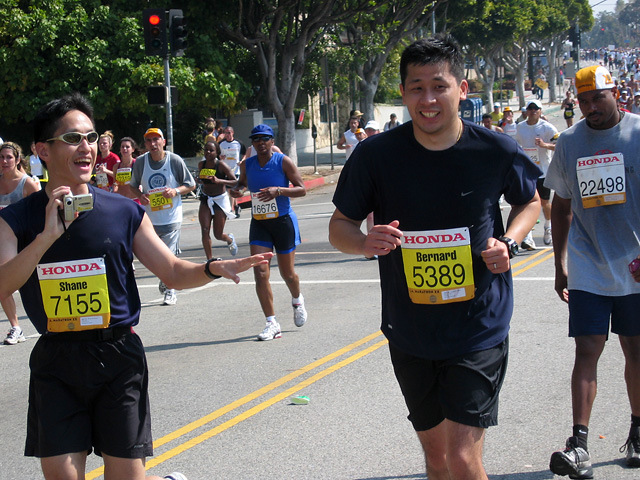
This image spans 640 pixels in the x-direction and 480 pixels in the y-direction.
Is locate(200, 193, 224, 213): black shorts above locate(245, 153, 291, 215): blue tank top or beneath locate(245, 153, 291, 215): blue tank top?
beneath

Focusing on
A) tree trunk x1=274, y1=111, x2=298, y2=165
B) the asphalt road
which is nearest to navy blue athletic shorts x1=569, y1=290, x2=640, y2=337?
the asphalt road

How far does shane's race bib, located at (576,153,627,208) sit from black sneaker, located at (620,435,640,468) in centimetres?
132

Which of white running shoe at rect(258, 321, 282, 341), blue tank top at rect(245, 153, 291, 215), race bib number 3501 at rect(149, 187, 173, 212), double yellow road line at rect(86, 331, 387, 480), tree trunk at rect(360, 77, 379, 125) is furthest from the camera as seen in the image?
tree trunk at rect(360, 77, 379, 125)

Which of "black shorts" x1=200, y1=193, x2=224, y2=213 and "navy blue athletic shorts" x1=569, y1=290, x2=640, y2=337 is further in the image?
"black shorts" x1=200, y1=193, x2=224, y2=213

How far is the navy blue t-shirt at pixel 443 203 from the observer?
3586 millimetres

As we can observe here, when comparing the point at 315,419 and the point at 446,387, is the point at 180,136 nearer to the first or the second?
the point at 315,419

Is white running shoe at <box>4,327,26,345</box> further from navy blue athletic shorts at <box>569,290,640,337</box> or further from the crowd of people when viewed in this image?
navy blue athletic shorts at <box>569,290,640,337</box>

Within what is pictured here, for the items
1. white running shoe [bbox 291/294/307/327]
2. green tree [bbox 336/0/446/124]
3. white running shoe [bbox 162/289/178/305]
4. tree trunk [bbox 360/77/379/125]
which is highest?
green tree [bbox 336/0/446/124]

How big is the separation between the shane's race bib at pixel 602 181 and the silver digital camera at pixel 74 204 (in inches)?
108

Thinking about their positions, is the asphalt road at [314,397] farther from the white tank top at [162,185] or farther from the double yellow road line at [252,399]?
the white tank top at [162,185]

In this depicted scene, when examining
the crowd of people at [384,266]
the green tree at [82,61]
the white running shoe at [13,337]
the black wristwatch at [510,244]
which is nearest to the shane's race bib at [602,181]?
the crowd of people at [384,266]

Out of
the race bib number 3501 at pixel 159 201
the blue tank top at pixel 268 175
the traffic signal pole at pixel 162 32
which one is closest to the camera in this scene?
the blue tank top at pixel 268 175

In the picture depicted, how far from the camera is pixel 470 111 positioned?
116 feet

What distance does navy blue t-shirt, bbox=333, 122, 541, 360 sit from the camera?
3586 millimetres
